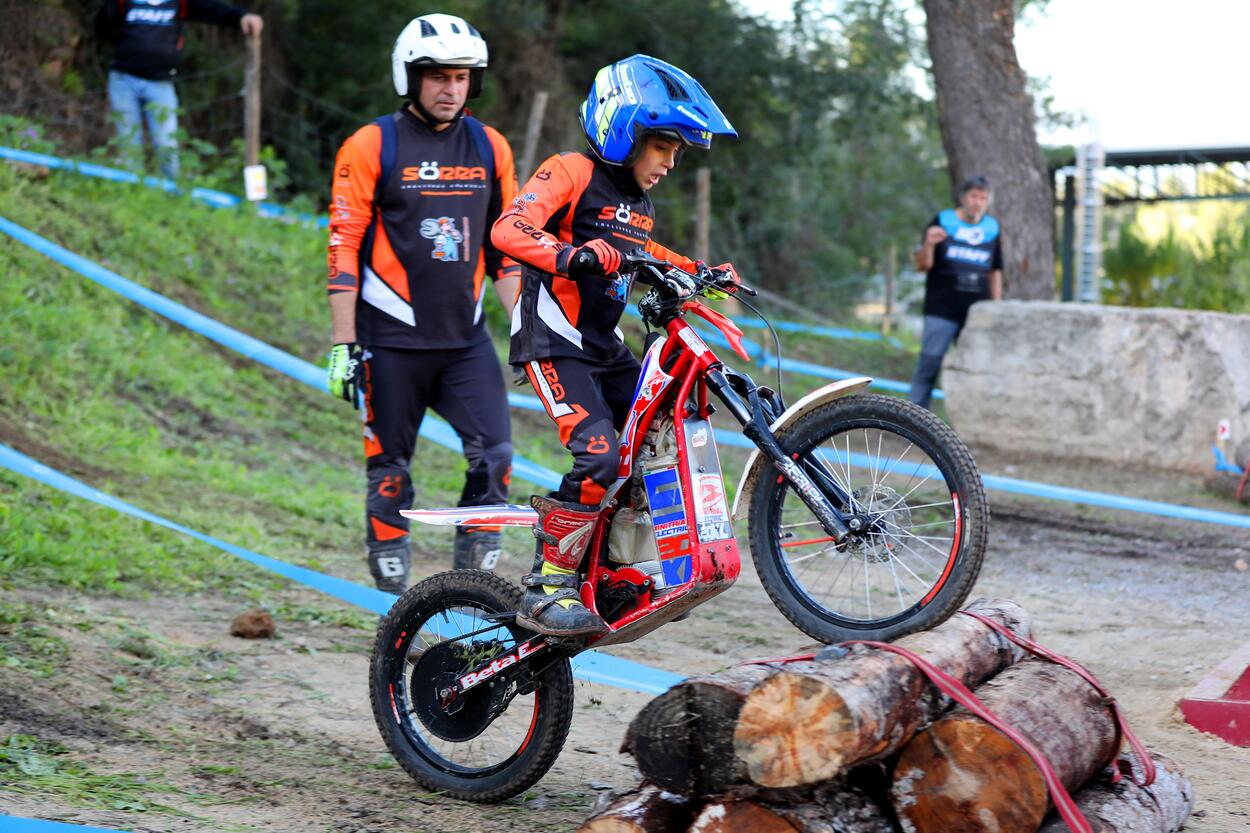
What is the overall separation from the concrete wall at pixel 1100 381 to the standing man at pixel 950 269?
12.5 inches

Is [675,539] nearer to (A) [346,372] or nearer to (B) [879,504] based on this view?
(B) [879,504]

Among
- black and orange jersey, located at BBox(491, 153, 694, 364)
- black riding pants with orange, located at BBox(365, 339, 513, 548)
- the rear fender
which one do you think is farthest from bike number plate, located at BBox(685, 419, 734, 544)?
black riding pants with orange, located at BBox(365, 339, 513, 548)

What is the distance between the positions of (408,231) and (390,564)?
1.36m

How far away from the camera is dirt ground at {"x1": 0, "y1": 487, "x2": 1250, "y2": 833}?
4.15m

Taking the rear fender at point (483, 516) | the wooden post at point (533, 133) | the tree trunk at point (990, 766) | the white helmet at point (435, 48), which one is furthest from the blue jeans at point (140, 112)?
the tree trunk at point (990, 766)

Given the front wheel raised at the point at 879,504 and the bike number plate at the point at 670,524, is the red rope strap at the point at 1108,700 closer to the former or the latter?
the front wheel raised at the point at 879,504

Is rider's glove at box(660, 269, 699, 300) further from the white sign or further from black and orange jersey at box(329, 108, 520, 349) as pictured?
the white sign

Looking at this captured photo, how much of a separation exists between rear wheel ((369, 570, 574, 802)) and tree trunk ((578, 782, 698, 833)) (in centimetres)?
64

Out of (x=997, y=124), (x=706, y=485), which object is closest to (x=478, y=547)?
(x=706, y=485)

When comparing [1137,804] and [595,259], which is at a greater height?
[595,259]

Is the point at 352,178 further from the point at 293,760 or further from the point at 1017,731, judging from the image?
the point at 1017,731

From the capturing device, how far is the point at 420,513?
4.55 metres

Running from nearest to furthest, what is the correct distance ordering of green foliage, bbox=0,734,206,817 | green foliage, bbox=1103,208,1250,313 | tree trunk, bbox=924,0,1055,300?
green foliage, bbox=0,734,206,817 < tree trunk, bbox=924,0,1055,300 < green foliage, bbox=1103,208,1250,313

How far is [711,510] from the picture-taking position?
162 inches
